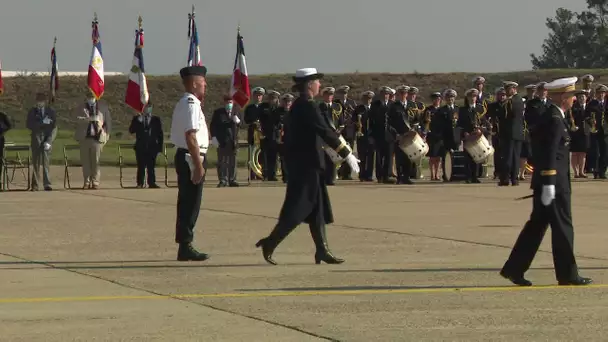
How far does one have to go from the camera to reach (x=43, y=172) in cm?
2797

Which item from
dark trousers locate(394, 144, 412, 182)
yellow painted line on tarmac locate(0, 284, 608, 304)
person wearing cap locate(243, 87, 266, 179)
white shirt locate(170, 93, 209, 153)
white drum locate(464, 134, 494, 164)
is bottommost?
dark trousers locate(394, 144, 412, 182)

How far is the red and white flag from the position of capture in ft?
107

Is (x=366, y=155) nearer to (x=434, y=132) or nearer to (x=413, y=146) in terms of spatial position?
(x=434, y=132)

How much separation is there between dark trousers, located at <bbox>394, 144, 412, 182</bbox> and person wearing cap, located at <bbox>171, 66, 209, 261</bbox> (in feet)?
47.9

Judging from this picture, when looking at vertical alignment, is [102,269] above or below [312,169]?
below

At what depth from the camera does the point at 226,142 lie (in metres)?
29.5

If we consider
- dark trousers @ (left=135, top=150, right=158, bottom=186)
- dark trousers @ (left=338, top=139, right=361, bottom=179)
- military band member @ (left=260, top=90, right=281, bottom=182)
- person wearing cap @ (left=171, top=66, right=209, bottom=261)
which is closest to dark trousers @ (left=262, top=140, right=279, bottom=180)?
military band member @ (left=260, top=90, right=281, bottom=182)

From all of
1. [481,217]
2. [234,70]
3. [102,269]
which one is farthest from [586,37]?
[102,269]

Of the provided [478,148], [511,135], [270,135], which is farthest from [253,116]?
[511,135]

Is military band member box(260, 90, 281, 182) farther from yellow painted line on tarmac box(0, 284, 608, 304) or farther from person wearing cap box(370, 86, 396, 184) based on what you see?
yellow painted line on tarmac box(0, 284, 608, 304)

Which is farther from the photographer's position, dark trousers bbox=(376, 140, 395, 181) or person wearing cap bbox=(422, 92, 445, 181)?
person wearing cap bbox=(422, 92, 445, 181)

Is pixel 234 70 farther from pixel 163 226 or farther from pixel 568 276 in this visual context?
pixel 568 276

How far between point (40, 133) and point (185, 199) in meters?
13.3

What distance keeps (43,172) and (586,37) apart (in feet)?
273
